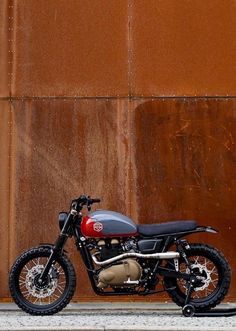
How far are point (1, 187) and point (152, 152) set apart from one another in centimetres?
189

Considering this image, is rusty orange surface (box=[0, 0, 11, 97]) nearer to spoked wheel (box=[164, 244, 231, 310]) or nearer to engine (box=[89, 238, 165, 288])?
engine (box=[89, 238, 165, 288])

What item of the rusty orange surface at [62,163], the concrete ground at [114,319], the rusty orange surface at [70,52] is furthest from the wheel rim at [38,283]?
the rusty orange surface at [70,52]

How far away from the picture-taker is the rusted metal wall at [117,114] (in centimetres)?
1012

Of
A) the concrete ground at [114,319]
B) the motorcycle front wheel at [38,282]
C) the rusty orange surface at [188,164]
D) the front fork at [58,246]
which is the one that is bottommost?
the concrete ground at [114,319]

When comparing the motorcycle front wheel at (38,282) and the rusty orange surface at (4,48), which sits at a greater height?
the rusty orange surface at (4,48)

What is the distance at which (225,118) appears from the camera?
1021cm

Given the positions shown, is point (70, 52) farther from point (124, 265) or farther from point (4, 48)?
point (124, 265)

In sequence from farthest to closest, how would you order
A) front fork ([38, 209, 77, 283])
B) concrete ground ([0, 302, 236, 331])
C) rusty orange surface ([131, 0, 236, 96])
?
rusty orange surface ([131, 0, 236, 96]) → front fork ([38, 209, 77, 283]) → concrete ground ([0, 302, 236, 331])

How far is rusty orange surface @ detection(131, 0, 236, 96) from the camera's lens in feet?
33.6

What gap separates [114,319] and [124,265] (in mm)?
648

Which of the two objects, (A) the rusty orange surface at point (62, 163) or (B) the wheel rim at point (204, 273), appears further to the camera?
(A) the rusty orange surface at point (62, 163)

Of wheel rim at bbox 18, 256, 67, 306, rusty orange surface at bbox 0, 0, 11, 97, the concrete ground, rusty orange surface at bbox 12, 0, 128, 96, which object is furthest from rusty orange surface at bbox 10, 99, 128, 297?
wheel rim at bbox 18, 256, 67, 306

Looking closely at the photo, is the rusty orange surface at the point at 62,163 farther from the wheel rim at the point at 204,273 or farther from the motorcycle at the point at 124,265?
the wheel rim at the point at 204,273

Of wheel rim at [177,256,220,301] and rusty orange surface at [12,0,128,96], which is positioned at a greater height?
rusty orange surface at [12,0,128,96]
